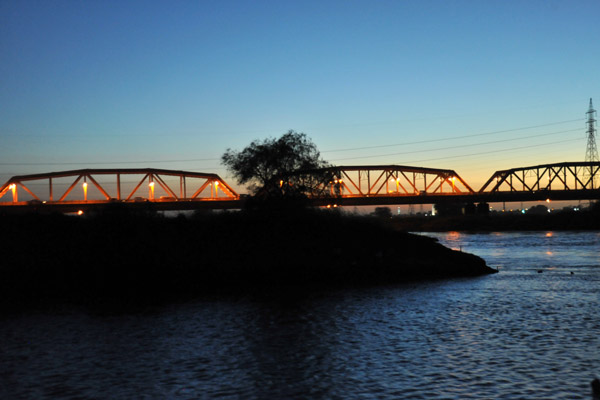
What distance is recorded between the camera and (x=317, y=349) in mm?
21016

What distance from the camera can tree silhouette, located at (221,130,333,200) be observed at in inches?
2409

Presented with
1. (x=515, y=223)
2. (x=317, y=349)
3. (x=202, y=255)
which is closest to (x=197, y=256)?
(x=202, y=255)

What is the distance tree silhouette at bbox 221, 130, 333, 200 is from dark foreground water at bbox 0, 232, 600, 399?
91.4 feet

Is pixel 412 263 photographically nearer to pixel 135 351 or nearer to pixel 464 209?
pixel 135 351

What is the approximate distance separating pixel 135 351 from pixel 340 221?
96.1 ft

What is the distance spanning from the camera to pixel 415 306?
98.7ft

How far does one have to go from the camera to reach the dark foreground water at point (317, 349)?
16.3m

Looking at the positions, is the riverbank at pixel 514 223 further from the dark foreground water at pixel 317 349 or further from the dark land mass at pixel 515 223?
the dark foreground water at pixel 317 349

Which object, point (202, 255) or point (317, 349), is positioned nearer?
point (317, 349)

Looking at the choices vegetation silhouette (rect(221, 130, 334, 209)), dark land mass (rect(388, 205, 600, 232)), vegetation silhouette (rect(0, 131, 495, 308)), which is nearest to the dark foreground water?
vegetation silhouette (rect(0, 131, 495, 308))

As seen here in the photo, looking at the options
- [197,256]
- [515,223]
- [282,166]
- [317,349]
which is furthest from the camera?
[515,223]

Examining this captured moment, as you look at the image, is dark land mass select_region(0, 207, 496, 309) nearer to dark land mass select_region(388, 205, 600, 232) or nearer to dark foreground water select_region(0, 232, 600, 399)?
dark foreground water select_region(0, 232, 600, 399)

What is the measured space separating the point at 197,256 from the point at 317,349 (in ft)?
71.0

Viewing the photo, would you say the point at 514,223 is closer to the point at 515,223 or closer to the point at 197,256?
the point at 515,223
